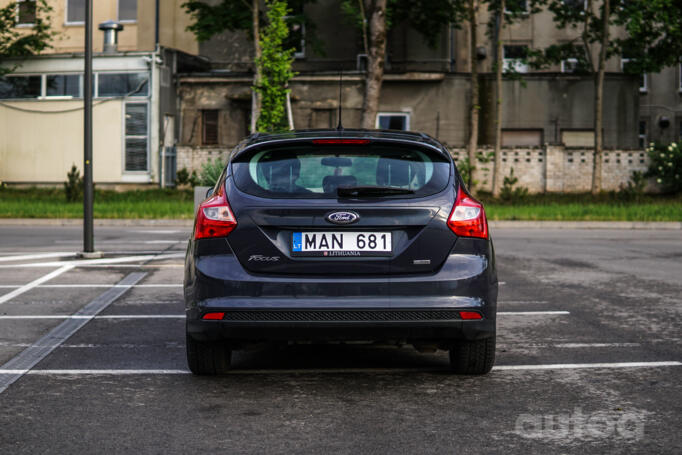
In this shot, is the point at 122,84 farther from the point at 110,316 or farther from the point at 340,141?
the point at 340,141

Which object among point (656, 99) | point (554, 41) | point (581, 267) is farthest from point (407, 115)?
point (581, 267)

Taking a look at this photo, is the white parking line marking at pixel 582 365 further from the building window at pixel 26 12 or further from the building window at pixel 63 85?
the building window at pixel 26 12

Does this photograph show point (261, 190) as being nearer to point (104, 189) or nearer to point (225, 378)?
point (225, 378)

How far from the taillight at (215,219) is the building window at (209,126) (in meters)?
34.5

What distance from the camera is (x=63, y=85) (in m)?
39.6

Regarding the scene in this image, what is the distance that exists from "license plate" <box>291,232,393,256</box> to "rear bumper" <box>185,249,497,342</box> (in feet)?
0.49

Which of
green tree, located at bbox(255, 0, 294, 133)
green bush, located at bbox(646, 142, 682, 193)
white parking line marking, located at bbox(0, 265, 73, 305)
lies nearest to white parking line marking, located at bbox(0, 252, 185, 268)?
white parking line marking, located at bbox(0, 265, 73, 305)

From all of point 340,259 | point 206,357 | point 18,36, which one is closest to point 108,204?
point 18,36

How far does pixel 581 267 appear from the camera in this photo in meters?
14.2

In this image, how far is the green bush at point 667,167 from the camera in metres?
35.5

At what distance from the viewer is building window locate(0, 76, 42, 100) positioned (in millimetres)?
39906

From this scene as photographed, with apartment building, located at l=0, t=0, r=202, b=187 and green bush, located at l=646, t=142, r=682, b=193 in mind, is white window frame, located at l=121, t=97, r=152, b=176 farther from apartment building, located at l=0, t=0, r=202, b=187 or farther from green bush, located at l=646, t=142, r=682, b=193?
green bush, located at l=646, t=142, r=682, b=193

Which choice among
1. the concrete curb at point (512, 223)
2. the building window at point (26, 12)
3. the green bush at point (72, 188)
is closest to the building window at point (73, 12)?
the building window at point (26, 12)

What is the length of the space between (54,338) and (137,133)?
31.1 m
